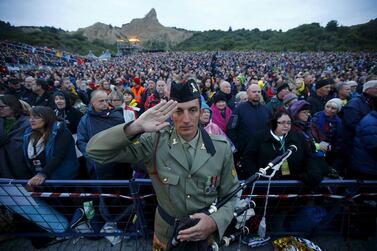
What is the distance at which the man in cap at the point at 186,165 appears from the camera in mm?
1556

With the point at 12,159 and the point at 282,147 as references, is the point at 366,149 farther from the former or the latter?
the point at 12,159

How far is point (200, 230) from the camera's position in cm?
144

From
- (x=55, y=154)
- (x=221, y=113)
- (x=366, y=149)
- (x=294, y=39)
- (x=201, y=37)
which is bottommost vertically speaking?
(x=55, y=154)

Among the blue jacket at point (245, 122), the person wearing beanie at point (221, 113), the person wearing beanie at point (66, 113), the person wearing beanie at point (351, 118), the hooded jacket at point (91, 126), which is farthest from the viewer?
the person wearing beanie at point (66, 113)

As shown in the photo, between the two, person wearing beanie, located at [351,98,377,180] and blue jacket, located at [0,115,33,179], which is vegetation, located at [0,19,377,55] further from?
blue jacket, located at [0,115,33,179]

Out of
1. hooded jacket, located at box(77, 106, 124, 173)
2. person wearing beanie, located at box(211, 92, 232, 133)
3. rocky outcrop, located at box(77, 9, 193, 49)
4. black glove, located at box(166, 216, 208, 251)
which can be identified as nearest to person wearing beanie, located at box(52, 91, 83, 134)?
hooded jacket, located at box(77, 106, 124, 173)

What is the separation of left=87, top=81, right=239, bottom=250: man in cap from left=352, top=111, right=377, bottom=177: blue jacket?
224cm

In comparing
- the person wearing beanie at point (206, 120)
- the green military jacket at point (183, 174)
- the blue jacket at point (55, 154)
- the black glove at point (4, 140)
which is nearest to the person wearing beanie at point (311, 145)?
the person wearing beanie at point (206, 120)

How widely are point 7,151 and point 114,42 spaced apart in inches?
4571

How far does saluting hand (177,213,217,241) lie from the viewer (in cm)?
141

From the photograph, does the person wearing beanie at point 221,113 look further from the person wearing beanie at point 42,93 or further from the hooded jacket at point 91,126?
the person wearing beanie at point 42,93

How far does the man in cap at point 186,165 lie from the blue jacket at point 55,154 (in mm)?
1935

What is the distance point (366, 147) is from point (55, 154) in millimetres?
4267

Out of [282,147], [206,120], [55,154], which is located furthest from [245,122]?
[55,154]
